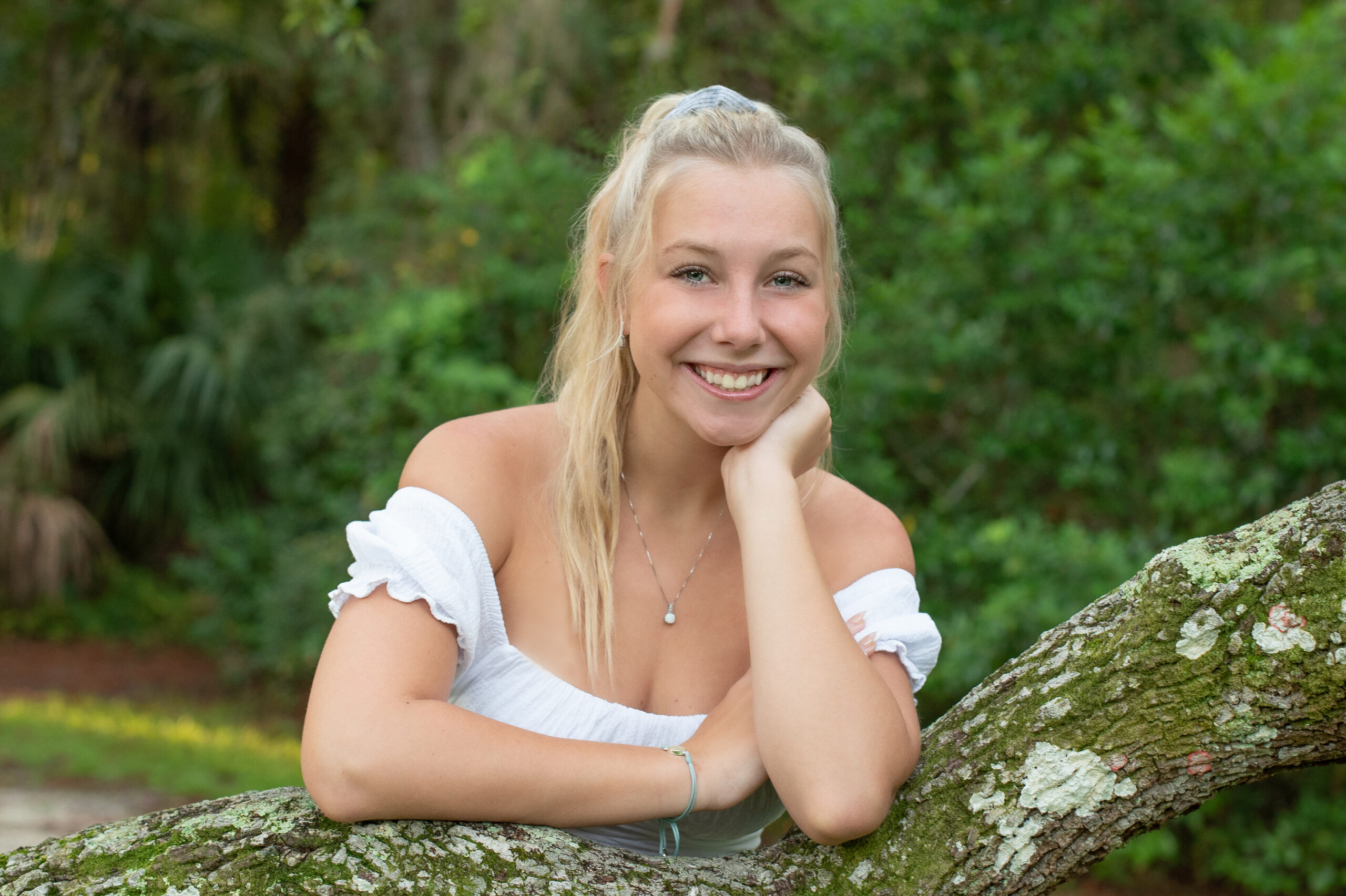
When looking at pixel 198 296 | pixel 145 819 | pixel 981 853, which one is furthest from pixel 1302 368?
pixel 198 296

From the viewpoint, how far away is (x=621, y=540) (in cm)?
207

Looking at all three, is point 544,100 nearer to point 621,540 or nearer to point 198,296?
point 198,296

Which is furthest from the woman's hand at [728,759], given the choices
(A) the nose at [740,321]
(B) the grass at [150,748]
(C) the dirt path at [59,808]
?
(C) the dirt path at [59,808]

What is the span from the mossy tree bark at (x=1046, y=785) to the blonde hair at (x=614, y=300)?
57 centimetres

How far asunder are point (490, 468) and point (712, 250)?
495mm

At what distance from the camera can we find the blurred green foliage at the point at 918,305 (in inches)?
162

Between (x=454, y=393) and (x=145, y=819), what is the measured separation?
3637 mm

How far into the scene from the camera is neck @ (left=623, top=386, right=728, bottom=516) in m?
2.03

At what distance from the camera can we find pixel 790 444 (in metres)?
1.90

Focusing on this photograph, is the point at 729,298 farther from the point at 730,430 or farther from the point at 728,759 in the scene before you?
the point at 728,759

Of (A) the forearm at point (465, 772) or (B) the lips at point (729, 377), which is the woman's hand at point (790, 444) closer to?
(B) the lips at point (729, 377)

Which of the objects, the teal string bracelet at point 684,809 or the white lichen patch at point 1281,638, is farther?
the teal string bracelet at point 684,809

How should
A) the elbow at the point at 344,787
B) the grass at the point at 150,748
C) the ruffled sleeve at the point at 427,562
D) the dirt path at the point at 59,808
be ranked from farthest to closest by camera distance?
1. the grass at the point at 150,748
2. the dirt path at the point at 59,808
3. the ruffled sleeve at the point at 427,562
4. the elbow at the point at 344,787

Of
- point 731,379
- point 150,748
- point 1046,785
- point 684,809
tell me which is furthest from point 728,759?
point 150,748
